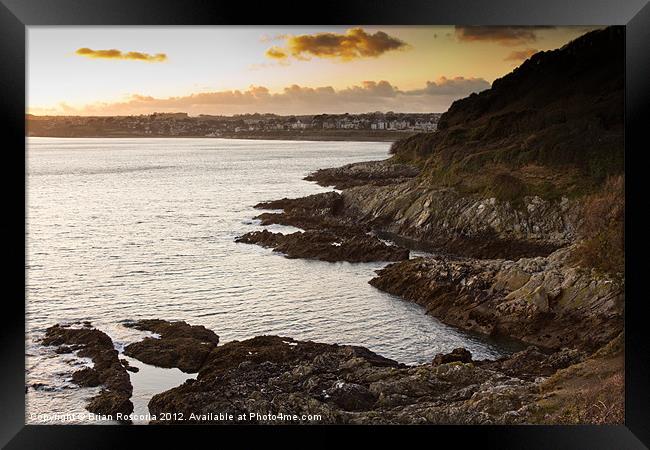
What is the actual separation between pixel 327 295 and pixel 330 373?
1.99 meters

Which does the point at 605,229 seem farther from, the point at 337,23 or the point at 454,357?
the point at 337,23

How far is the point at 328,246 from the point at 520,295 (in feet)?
10.7

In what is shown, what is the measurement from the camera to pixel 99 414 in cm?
754

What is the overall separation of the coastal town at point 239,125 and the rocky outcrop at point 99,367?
272 centimetres

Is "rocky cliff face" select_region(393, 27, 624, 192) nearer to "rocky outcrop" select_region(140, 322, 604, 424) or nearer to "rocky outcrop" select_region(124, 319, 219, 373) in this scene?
"rocky outcrop" select_region(140, 322, 604, 424)

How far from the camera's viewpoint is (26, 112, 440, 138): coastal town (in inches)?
368

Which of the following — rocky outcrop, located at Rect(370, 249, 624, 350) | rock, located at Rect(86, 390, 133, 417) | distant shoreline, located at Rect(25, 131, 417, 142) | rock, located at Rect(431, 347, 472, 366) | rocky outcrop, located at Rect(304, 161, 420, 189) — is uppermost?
distant shoreline, located at Rect(25, 131, 417, 142)

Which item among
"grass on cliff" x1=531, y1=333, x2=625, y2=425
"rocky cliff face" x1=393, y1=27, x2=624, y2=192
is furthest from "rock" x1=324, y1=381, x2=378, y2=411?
"rocky cliff face" x1=393, y1=27, x2=624, y2=192

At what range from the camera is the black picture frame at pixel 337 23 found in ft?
20.9

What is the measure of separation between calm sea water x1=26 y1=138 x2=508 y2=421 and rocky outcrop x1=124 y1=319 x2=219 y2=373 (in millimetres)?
152

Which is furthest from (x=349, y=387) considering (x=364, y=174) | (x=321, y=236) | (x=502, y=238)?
(x=502, y=238)

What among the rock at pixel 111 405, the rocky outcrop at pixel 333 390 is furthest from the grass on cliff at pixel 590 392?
the rock at pixel 111 405

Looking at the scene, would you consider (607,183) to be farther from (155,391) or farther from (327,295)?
(155,391)

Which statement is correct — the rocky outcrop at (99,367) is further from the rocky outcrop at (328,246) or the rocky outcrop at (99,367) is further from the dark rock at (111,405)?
the rocky outcrop at (328,246)
